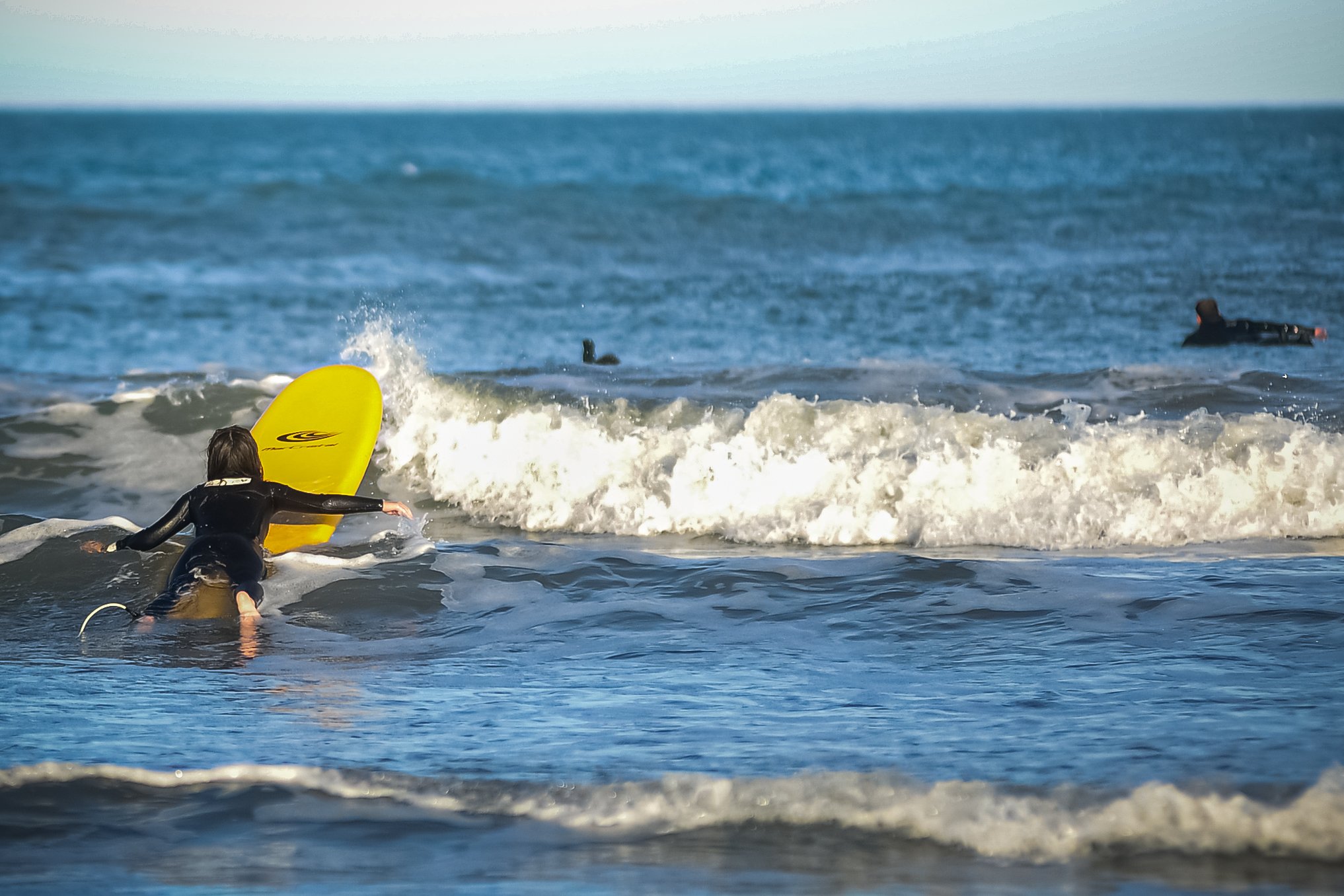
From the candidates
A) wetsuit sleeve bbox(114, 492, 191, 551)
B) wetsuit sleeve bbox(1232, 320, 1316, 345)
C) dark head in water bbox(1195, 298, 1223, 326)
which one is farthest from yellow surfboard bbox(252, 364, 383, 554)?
dark head in water bbox(1195, 298, 1223, 326)

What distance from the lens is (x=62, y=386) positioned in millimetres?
12938

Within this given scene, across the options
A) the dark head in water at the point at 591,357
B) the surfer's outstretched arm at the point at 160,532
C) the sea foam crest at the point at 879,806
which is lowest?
the sea foam crest at the point at 879,806

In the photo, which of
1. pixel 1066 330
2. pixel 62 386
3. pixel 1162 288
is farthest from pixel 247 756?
pixel 1162 288

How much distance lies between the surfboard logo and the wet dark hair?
51.2 inches

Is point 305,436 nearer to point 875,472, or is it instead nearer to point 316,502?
point 316,502

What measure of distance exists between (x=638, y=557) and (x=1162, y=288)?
1343 centimetres

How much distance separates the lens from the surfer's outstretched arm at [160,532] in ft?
22.5

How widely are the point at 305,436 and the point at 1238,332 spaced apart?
9.54 metres

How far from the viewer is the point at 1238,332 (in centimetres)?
1326

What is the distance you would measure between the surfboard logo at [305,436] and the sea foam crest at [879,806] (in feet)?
13.0

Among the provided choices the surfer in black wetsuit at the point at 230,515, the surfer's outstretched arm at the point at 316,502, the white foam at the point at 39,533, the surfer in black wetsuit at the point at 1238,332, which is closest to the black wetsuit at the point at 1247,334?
the surfer in black wetsuit at the point at 1238,332

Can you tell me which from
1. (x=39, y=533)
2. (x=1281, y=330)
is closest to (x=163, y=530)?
(x=39, y=533)

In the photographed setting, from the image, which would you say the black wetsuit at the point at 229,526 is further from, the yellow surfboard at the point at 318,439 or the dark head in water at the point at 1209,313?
the dark head in water at the point at 1209,313

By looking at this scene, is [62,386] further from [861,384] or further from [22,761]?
[22,761]
